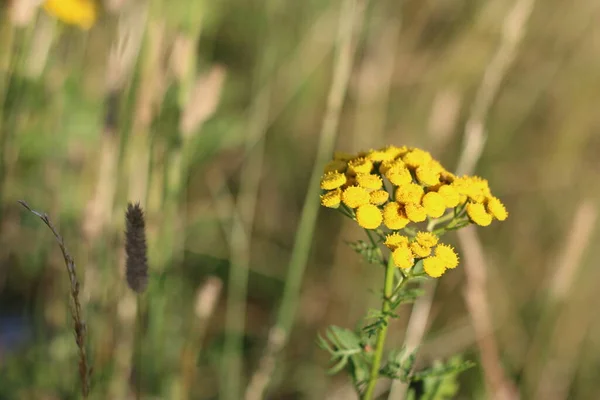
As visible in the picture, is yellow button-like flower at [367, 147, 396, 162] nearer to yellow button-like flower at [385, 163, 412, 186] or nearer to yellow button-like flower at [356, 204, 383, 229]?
yellow button-like flower at [385, 163, 412, 186]

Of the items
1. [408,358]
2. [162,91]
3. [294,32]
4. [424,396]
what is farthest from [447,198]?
[294,32]

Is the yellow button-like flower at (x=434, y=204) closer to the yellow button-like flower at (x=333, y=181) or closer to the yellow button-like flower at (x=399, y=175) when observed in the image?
the yellow button-like flower at (x=399, y=175)

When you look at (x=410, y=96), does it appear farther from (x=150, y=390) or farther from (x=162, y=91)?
(x=150, y=390)

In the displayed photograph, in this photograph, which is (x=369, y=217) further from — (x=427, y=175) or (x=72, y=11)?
(x=72, y=11)

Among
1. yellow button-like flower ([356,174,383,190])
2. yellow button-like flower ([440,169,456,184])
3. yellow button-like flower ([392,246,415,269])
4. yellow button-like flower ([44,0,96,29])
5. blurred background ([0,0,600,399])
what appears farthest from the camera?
yellow button-like flower ([44,0,96,29])

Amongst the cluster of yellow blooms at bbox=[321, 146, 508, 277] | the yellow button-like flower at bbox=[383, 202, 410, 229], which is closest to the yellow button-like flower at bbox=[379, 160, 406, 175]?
the cluster of yellow blooms at bbox=[321, 146, 508, 277]

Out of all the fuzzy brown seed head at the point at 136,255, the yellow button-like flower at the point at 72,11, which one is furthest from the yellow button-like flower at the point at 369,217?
the yellow button-like flower at the point at 72,11
